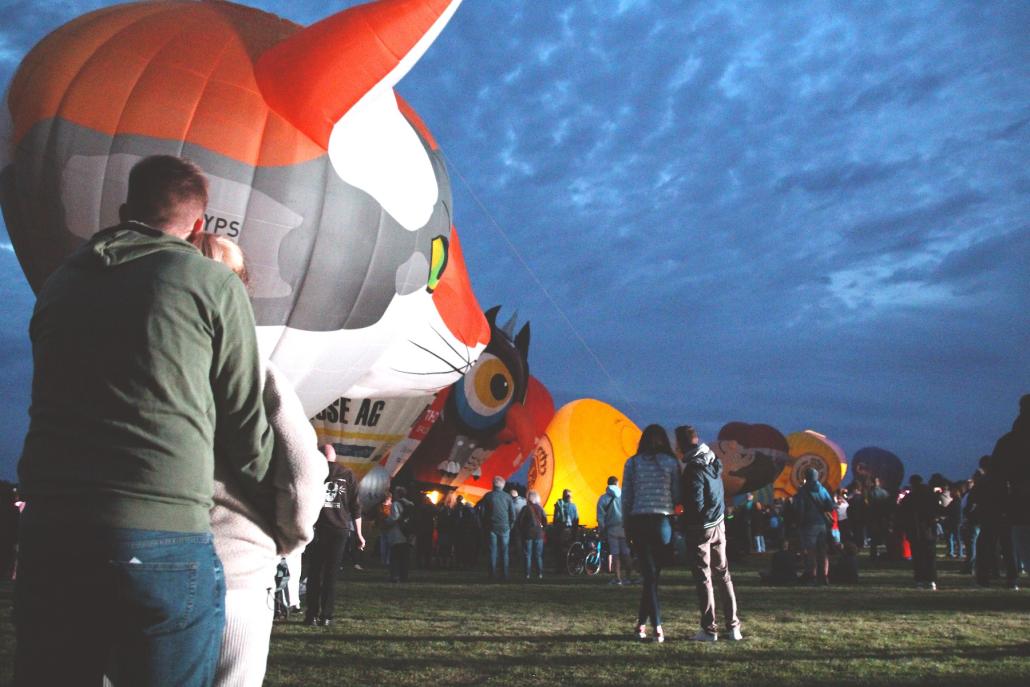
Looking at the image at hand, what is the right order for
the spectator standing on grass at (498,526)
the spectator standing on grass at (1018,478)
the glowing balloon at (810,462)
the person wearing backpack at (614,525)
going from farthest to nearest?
the glowing balloon at (810,462) → the spectator standing on grass at (498,526) → the person wearing backpack at (614,525) → the spectator standing on grass at (1018,478)

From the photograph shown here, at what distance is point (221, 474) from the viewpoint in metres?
1.86

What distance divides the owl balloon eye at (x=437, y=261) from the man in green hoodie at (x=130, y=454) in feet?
27.2

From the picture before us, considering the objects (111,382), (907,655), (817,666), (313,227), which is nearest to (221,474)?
(111,382)

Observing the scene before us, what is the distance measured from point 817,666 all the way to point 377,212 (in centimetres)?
609

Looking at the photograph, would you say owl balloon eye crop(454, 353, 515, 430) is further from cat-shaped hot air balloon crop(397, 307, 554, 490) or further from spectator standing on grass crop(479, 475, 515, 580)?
spectator standing on grass crop(479, 475, 515, 580)

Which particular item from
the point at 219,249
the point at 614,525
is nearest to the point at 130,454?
the point at 219,249

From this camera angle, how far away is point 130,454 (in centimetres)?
162

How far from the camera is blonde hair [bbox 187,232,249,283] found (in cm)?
195

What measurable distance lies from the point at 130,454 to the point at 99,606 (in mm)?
285

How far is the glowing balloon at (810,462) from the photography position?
36531 millimetres

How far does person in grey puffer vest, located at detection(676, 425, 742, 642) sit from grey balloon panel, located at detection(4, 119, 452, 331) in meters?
4.28

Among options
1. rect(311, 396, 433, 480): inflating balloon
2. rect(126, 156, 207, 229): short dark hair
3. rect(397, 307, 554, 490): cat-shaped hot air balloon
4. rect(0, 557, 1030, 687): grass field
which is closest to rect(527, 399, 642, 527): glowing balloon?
rect(397, 307, 554, 490): cat-shaped hot air balloon

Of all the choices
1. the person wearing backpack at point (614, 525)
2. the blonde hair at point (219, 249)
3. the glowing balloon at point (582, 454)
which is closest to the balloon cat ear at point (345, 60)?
the person wearing backpack at point (614, 525)

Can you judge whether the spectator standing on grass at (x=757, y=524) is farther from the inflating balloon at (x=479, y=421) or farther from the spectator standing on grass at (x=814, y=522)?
the spectator standing on grass at (x=814, y=522)
